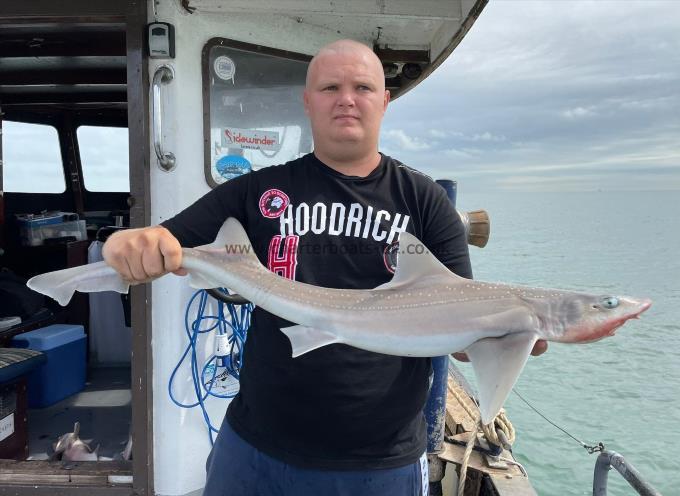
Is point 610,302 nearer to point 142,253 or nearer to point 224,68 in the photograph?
point 142,253

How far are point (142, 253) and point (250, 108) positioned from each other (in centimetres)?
190

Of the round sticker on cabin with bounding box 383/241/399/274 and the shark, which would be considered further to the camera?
the round sticker on cabin with bounding box 383/241/399/274

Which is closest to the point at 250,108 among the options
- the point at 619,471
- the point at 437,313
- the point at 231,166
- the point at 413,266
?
the point at 231,166

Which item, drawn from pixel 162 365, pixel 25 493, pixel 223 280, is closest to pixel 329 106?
pixel 223 280

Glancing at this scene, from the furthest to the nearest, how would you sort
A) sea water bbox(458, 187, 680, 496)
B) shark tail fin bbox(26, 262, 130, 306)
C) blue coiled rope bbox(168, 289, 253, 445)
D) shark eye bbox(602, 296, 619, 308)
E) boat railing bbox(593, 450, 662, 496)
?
sea water bbox(458, 187, 680, 496) < blue coiled rope bbox(168, 289, 253, 445) < boat railing bbox(593, 450, 662, 496) < shark tail fin bbox(26, 262, 130, 306) < shark eye bbox(602, 296, 619, 308)

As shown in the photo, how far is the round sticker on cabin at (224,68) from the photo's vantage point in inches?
125

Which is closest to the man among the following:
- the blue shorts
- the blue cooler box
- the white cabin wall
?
the blue shorts

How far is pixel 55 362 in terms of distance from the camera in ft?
15.8

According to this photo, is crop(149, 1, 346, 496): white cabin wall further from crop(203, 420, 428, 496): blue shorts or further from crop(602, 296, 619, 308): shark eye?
crop(602, 296, 619, 308): shark eye

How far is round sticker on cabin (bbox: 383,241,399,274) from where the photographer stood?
196cm

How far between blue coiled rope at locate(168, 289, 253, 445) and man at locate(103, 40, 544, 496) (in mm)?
1102

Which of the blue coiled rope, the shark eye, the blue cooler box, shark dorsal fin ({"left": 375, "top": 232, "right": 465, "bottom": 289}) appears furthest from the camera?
the blue cooler box

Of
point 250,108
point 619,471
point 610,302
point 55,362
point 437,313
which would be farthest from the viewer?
point 55,362

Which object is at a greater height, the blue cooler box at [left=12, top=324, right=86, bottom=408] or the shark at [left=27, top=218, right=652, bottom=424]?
the shark at [left=27, top=218, right=652, bottom=424]
